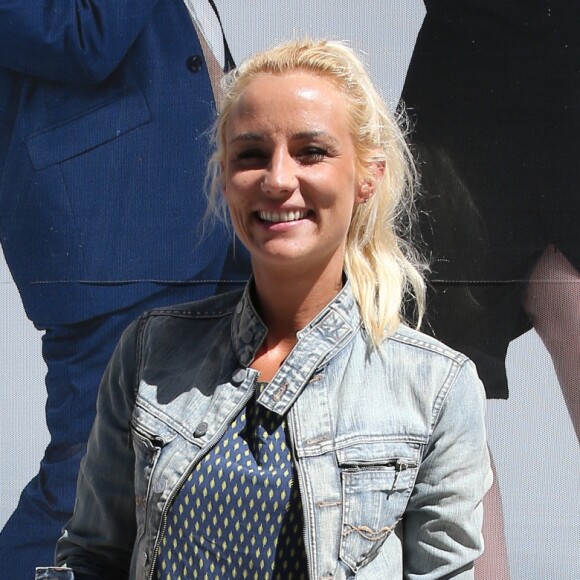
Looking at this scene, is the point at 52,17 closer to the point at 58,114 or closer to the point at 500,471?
the point at 58,114

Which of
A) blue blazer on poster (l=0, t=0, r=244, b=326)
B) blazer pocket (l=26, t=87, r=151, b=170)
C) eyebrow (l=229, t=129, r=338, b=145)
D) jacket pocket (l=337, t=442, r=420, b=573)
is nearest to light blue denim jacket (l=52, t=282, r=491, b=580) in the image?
jacket pocket (l=337, t=442, r=420, b=573)

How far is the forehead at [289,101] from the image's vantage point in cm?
129

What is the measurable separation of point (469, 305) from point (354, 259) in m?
0.98

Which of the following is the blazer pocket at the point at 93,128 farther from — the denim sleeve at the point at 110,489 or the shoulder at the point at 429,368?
the shoulder at the point at 429,368

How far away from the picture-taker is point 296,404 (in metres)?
1.29

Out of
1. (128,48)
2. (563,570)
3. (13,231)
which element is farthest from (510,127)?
(13,231)

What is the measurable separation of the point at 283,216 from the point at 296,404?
265 mm

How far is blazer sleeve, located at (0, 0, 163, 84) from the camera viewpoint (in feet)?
7.57

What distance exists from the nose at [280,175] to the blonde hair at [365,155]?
127 millimetres

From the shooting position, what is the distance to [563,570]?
233 centimetres

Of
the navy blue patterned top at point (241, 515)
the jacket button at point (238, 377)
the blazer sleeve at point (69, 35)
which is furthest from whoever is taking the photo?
the blazer sleeve at point (69, 35)

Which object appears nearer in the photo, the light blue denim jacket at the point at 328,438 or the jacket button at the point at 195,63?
the light blue denim jacket at the point at 328,438

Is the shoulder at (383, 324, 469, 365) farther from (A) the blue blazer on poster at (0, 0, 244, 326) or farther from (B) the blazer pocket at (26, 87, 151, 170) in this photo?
(B) the blazer pocket at (26, 87, 151, 170)

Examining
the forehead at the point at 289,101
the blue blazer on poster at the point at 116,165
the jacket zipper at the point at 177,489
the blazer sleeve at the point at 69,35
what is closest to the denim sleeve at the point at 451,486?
the jacket zipper at the point at 177,489
